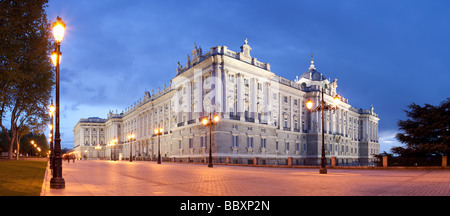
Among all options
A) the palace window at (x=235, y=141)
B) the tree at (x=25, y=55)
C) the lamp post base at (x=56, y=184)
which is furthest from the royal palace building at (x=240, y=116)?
the lamp post base at (x=56, y=184)

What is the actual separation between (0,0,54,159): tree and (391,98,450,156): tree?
3514cm

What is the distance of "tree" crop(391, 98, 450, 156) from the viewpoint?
31.1 m

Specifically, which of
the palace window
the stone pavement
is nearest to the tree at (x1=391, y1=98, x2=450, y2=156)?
the stone pavement

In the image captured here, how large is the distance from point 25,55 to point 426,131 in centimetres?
3769

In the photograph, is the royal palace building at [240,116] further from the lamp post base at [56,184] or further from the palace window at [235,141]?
the lamp post base at [56,184]

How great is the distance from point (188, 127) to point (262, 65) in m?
18.1

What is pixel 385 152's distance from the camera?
37.6 meters

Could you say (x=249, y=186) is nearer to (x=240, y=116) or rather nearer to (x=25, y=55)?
(x=25, y=55)

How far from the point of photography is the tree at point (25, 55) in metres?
22.6

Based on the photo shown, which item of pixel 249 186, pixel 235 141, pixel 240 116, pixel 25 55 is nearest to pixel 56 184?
pixel 249 186

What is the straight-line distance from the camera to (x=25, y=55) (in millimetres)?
27062

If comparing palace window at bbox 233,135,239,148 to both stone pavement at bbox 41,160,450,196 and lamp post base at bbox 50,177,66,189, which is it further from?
lamp post base at bbox 50,177,66,189

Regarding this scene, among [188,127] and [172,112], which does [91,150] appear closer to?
[172,112]
